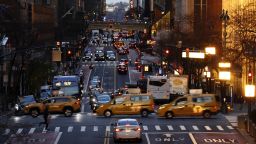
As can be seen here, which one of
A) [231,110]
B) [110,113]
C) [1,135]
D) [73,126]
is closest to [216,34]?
[231,110]

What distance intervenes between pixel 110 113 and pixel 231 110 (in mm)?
11580

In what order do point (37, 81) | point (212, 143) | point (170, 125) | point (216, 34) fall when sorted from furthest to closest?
point (37, 81), point (216, 34), point (170, 125), point (212, 143)

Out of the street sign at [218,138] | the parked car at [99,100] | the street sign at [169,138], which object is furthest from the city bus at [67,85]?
the street sign at [218,138]

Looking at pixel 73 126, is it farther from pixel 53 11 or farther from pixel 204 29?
pixel 53 11

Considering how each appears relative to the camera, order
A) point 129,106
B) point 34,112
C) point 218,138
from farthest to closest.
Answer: point 34,112
point 129,106
point 218,138

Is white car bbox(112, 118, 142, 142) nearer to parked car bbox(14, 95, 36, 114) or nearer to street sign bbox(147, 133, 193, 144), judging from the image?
street sign bbox(147, 133, 193, 144)

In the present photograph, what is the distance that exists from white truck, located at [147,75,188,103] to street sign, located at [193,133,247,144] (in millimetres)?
33695

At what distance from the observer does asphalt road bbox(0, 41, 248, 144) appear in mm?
40688

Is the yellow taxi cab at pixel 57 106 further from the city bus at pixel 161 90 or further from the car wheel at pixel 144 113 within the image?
the city bus at pixel 161 90

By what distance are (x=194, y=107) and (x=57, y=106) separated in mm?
11535

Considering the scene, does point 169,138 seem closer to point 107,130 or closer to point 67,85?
point 107,130

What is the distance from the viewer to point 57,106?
57.6m

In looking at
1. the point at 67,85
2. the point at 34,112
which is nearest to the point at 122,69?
the point at 67,85

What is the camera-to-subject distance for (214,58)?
277ft
